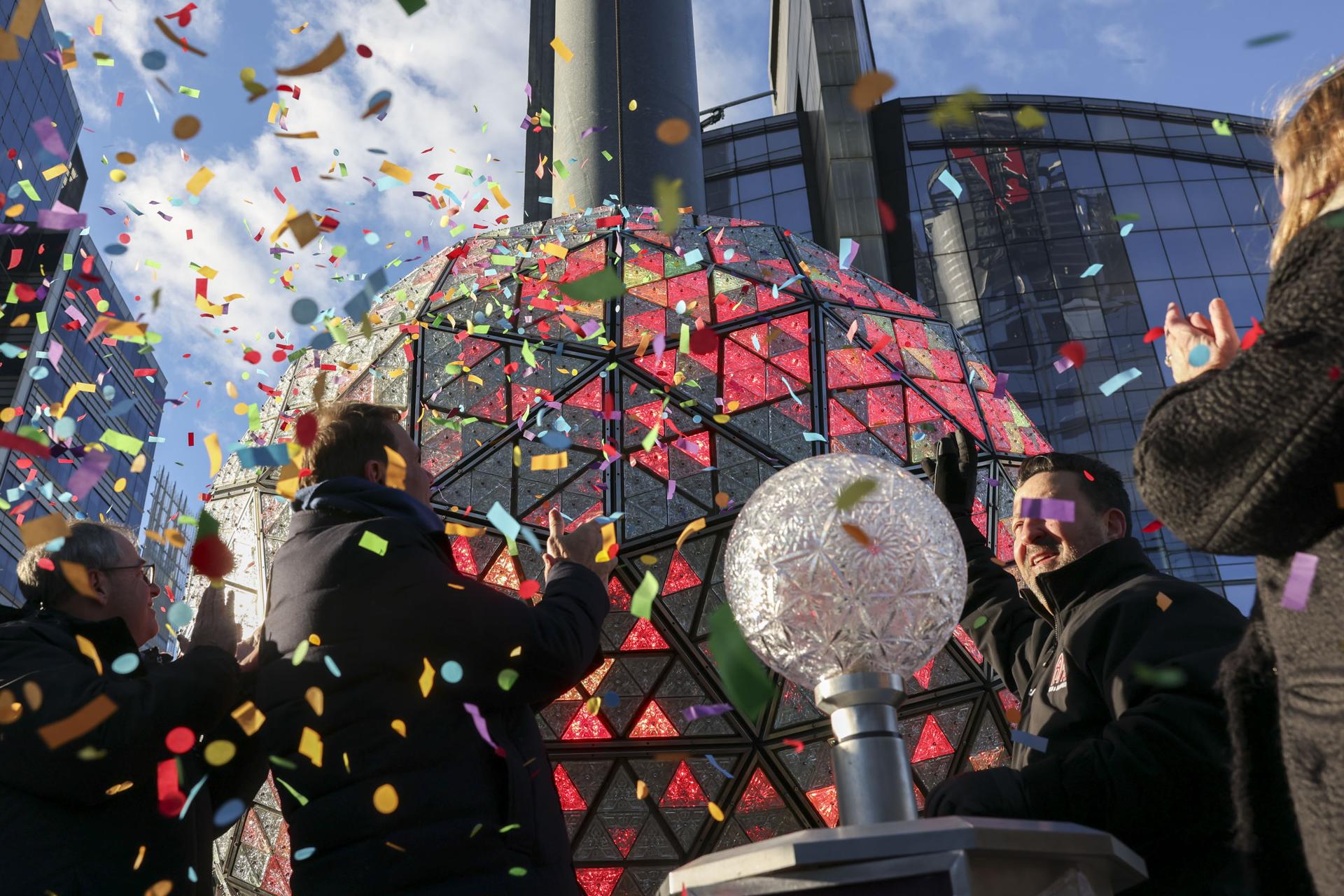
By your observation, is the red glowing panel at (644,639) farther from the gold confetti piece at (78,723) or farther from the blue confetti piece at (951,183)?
the blue confetti piece at (951,183)

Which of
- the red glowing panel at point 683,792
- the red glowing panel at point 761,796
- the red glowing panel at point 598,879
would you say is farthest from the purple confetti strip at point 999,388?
the red glowing panel at point 598,879

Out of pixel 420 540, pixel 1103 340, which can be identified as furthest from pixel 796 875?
pixel 1103 340

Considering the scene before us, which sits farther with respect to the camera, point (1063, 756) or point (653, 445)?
point (653, 445)

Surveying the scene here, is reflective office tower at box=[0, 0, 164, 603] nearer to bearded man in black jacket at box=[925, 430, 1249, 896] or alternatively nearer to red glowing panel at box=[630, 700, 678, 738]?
red glowing panel at box=[630, 700, 678, 738]

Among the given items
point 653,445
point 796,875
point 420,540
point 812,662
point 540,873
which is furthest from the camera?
point 653,445

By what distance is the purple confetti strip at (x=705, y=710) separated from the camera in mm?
3607

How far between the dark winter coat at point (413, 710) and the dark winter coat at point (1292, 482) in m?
1.53

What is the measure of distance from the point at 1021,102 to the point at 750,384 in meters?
24.8

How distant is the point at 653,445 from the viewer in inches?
157

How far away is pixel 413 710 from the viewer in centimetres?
253

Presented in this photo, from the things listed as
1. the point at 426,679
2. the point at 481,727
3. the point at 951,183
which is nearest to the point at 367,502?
the point at 426,679

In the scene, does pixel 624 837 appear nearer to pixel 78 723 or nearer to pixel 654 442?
pixel 654 442

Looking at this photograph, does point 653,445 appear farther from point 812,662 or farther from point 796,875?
point 796,875

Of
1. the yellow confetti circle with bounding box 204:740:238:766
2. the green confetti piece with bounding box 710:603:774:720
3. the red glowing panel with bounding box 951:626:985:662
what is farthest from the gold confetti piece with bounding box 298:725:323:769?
the red glowing panel with bounding box 951:626:985:662
